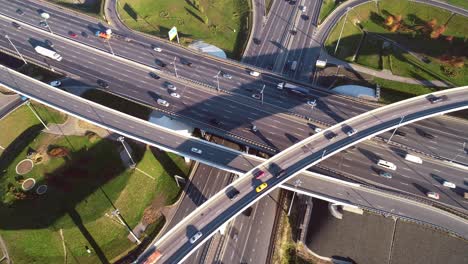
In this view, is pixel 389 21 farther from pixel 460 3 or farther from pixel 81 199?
pixel 81 199

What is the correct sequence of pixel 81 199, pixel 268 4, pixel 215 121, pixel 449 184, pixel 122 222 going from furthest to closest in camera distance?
pixel 268 4
pixel 215 121
pixel 81 199
pixel 122 222
pixel 449 184

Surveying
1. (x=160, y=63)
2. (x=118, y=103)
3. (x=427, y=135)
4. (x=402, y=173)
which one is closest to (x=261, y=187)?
(x=402, y=173)

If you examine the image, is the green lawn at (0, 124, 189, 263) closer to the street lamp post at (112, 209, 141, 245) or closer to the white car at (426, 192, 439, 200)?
the street lamp post at (112, 209, 141, 245)

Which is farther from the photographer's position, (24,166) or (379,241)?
(24,166)

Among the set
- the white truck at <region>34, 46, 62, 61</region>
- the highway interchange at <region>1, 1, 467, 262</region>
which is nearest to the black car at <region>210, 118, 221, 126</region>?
the highway interchange at <region>1, 1, 467, 262</region>

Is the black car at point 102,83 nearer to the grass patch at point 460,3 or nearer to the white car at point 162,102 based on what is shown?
the white car at point 162,102

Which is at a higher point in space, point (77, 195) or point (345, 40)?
point (345, 40)

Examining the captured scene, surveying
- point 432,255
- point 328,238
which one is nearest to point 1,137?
point 328,238

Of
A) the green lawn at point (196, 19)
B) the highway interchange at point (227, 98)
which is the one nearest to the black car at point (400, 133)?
the highway interchange at point (227, 98)
